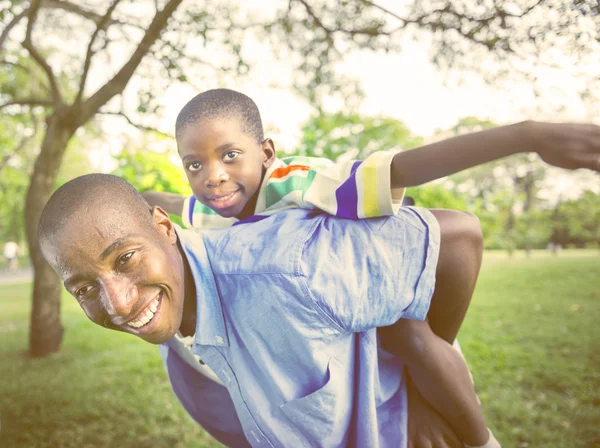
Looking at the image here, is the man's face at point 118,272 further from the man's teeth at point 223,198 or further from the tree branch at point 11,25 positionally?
the tree branch at point 11,25

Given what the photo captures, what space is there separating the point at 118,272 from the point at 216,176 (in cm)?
80

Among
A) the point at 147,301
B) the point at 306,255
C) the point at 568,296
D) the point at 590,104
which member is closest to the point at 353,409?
the point at 306,255

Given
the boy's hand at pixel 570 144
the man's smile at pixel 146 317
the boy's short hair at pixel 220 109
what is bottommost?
the man's smile at pixel 146 317

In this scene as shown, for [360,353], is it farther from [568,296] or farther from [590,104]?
[568,296]

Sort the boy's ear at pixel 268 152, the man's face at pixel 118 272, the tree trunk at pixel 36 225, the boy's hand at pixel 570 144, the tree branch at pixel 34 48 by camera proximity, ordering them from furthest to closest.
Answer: the tree trunk at pixel 36 225 → the tree branch at pixel 34 48 → the boy's ear at pixel 268 152 → the man's face at pixel 118 272 → the boy's hand at pixel 570 144

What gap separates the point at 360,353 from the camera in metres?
1.63

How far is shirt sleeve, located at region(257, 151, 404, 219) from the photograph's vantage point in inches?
60.6

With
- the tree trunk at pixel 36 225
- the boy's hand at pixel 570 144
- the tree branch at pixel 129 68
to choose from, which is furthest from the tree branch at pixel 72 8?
the boy's hand at pixel 570 144

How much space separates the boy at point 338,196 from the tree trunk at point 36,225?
425cm

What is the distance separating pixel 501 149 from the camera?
1359 millimetres

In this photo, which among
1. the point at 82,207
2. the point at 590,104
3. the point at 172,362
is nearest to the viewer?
the point at 82,207

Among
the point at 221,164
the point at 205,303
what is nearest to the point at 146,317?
the point at 205,303

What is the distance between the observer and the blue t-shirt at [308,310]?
1436 mm

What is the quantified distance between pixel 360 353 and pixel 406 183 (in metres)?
0.64
